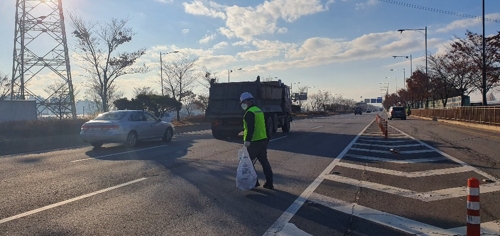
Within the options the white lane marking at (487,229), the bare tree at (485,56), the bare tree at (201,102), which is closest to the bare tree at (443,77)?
the bare tree at (485,56)

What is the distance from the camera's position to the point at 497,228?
219 inches

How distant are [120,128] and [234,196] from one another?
909 cm

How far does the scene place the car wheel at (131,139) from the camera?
629 inches

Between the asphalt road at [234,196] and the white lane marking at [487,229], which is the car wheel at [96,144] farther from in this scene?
the white lane marking at [487,229]

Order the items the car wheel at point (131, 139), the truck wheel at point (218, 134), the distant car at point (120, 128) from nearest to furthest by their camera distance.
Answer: the distant car at point (120, 128) < the car wheel at point (131, 139) < the truck wheel at point (218, 134)

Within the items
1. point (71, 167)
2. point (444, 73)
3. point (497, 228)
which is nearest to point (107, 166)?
point (71, 167)

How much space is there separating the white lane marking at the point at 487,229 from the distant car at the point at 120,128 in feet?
40.3

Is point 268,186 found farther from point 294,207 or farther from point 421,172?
point 421,172

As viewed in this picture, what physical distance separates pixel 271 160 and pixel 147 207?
6.01 metres

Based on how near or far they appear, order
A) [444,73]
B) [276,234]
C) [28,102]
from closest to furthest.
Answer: [276,234]
[28,102]
[444,73]

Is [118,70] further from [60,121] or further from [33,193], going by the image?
[33,193]

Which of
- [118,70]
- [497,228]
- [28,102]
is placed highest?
[118,70]

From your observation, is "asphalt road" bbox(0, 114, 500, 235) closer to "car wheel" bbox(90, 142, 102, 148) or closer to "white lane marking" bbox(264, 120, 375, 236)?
"white lane marking" bbox(264, 120, 375, 236)

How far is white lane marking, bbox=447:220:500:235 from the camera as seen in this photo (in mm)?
5387
